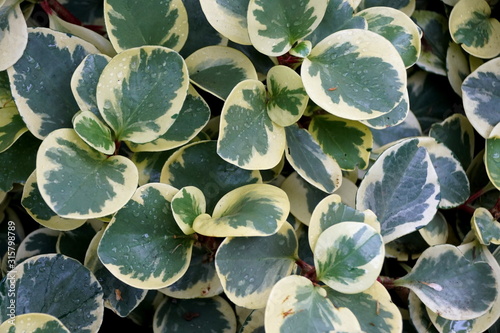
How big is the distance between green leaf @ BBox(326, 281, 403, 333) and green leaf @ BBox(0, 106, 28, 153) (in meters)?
0.50

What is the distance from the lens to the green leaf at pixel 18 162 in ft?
2.50

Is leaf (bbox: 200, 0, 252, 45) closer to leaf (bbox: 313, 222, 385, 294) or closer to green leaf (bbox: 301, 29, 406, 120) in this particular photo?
green leaf (bbox: 301, 29, 406, 120)

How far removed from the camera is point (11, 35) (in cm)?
69

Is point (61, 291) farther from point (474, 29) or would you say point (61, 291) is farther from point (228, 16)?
point (474, 29)

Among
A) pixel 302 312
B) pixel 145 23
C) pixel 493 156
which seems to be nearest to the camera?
pixel 302 312

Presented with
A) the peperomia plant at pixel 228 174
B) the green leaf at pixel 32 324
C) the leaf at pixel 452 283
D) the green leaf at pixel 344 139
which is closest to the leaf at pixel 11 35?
the peperomia plant at pixel 228 174

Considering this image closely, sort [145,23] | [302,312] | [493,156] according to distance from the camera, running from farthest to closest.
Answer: [493,156] < [145,23] < [302,312]

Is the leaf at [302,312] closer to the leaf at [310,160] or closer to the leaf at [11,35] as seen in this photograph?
the leaf at [310,160]

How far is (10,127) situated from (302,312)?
502 mm

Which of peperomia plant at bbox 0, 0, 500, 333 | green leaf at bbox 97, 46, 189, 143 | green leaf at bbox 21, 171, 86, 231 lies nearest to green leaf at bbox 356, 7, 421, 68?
peperomia plant at bbox 0, 0, 500, 333

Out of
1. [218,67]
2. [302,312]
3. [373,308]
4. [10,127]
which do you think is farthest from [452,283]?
[10,127]

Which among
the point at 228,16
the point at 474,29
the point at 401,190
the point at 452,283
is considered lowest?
the point at 452,283

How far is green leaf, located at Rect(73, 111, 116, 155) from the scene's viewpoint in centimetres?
63

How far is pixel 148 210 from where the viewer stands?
26.7 inches
